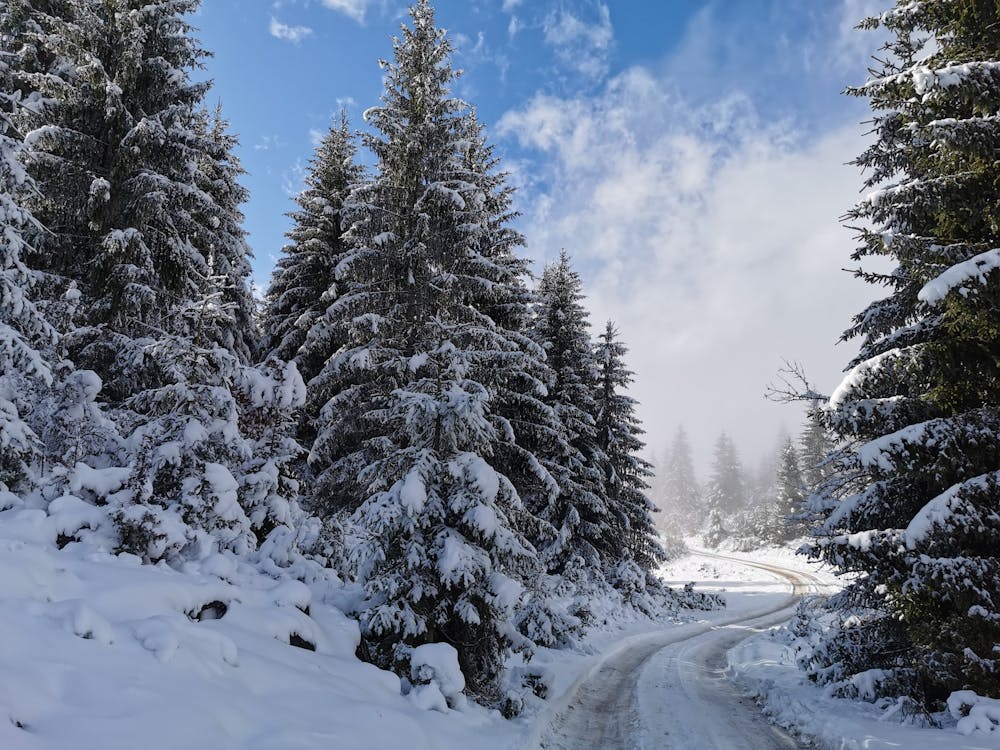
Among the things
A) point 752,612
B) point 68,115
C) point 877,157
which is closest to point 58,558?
point 68,115

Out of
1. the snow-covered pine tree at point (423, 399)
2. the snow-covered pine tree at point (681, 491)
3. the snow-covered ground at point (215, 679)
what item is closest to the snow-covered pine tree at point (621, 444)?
the snow-covered pine tree at point (423, 399)

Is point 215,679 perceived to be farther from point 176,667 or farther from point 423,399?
point 423,399

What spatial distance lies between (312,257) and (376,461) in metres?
13.2

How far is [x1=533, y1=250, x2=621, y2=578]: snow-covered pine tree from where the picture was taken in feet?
68.7

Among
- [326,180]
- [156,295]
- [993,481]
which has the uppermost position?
[326,180]

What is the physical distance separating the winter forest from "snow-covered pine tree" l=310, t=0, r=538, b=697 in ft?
0.23

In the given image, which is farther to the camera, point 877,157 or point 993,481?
point 877,157

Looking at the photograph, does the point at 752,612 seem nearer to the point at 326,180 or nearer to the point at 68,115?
the point at 326,180

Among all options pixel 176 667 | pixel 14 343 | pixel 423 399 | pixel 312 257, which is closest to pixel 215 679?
pixel 176 667

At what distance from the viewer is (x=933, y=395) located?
8.68 m

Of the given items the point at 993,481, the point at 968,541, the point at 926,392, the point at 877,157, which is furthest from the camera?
the point at 877,157

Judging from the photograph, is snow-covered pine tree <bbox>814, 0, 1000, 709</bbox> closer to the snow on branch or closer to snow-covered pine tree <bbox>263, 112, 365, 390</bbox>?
the snow on branch

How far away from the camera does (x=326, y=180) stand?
22.6 meters

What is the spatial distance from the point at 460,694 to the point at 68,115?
15879 mm
